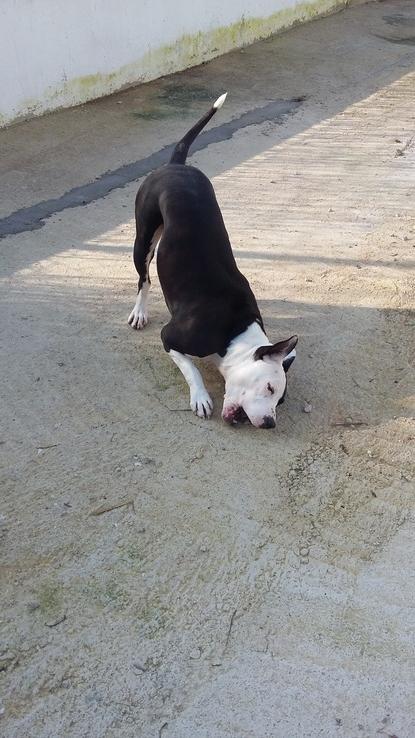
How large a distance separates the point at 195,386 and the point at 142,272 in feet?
3.24

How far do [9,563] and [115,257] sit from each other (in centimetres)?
292

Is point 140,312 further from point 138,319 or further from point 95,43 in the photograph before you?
point 95,43

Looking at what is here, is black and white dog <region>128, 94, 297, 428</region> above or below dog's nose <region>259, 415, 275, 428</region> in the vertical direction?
above

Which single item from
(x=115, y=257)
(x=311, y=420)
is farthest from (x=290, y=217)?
(x=311, y=420)

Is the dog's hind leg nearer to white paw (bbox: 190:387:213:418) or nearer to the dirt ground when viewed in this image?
the dirt ground

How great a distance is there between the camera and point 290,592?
11.0ft

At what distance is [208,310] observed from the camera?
439cm

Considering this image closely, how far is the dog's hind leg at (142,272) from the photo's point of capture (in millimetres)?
5012

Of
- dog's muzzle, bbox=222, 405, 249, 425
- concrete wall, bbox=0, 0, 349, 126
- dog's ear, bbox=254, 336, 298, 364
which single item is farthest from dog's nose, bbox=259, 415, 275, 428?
concrete wall, bbox=0, 0, 349, 126

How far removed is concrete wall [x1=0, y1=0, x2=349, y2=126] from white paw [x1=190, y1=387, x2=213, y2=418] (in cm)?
465

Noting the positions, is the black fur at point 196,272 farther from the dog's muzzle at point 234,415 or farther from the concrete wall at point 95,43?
the concrete wall at point 95,43

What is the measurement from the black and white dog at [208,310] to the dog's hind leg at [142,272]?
0.12m

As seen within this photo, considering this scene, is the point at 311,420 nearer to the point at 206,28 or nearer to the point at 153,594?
→ the point at 153,594

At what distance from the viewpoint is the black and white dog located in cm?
412
